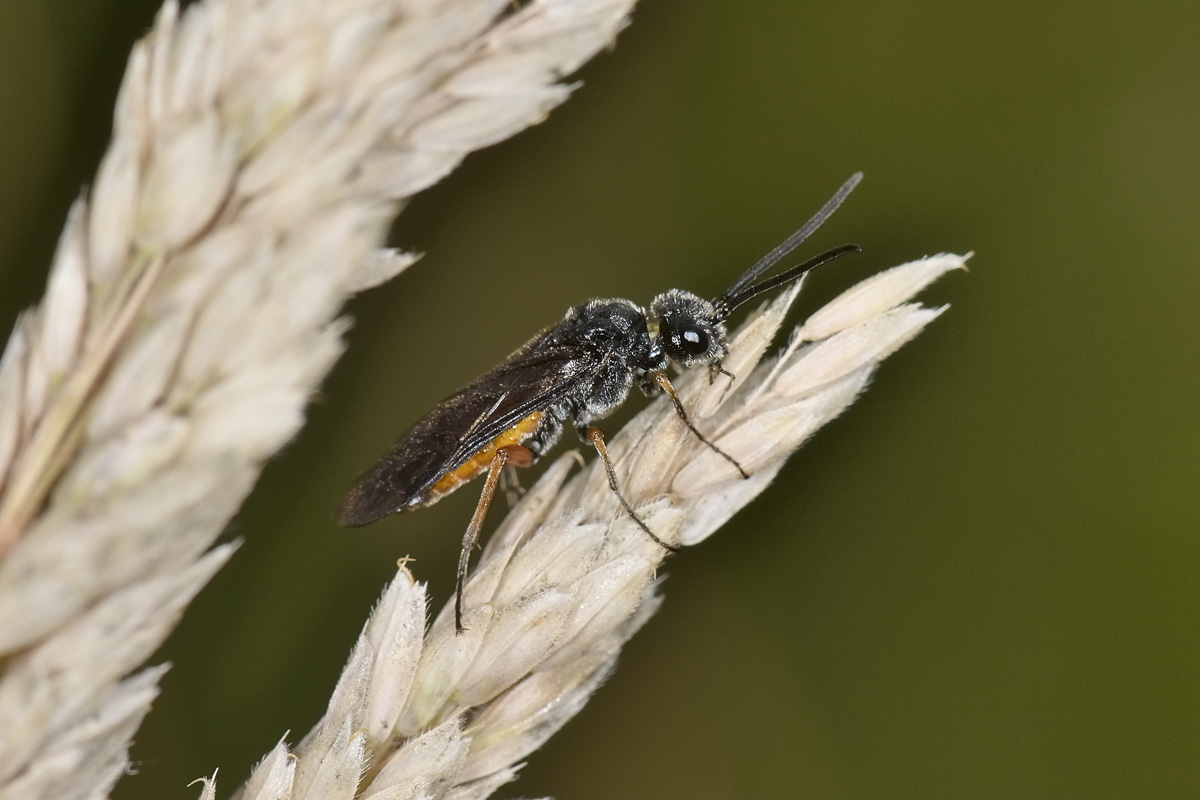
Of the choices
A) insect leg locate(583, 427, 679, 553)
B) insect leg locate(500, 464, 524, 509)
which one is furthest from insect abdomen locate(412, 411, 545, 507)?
insect leg locate(583, 427, 679, 553)

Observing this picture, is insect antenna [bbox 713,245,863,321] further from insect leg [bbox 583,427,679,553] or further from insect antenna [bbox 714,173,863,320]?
insect leg [bbox 583,427,679,553]

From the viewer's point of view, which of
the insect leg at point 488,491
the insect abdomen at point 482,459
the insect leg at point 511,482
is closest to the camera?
the insect leg at point 488,491

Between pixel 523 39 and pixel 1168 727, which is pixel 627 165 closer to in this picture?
pixel 523 39

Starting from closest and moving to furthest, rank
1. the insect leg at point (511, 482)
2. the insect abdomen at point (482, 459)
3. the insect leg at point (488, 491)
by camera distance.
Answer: the insect leg at point (488, 491), the insect abdomen at point (482, 459), the insect leg at point (511, 482)

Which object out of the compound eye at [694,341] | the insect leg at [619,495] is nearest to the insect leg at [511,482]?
the compound eye at [694,341]

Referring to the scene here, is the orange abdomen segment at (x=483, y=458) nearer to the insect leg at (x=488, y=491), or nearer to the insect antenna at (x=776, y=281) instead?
the insect leg at (x=488, y=491)

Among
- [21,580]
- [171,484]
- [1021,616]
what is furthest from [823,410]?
[1021,616]
